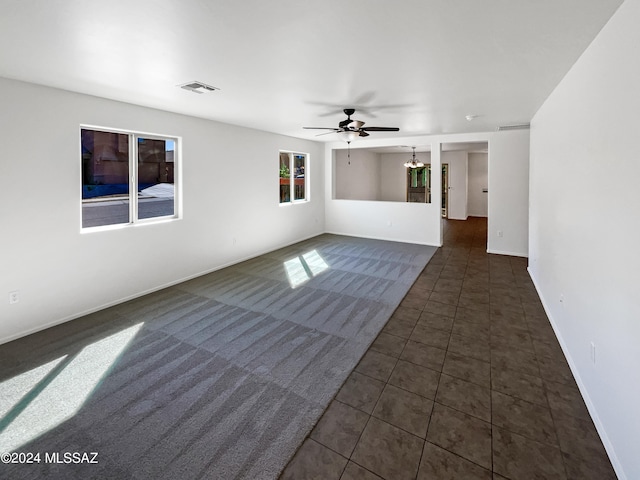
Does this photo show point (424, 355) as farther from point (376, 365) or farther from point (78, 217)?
point (78, 217)

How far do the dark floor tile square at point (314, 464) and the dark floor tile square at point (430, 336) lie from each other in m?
1.53

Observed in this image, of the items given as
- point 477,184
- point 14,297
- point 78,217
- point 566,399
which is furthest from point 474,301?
point 477,184

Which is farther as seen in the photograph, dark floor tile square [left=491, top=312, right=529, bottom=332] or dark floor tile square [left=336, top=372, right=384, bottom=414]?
dark floor tile square [left=491, top=312, right=529, bottom=332]

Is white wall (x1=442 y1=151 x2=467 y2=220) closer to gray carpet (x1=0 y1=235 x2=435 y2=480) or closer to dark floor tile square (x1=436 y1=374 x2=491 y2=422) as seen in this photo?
gray carpet (x1=0 y1=235 x2=435 y2=480)

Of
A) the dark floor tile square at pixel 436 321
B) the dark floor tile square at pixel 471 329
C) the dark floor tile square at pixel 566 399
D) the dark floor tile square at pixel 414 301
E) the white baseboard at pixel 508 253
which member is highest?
the white baseboard at pixel 508 253

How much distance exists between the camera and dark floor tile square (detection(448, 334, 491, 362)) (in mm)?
2746

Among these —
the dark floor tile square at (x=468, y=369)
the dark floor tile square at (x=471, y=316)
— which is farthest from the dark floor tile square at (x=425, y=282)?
the dark floor tile square at (x=468, y=369)

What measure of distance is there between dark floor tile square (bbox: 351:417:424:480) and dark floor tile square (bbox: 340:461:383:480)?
0.08ft

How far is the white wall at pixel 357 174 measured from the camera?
965 cm

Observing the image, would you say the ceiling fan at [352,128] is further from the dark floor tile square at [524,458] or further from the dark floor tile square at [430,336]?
the dark floor tile square at [524,458]

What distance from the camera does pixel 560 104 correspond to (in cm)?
312

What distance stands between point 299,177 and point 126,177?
4162 mm

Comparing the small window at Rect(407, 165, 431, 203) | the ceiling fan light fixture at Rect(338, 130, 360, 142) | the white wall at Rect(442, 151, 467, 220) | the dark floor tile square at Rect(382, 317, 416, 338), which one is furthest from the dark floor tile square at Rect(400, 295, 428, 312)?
the small window at Rect(407, 165, 431, 203)

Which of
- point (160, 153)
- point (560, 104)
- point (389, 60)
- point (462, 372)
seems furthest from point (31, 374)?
point (560, 104)
